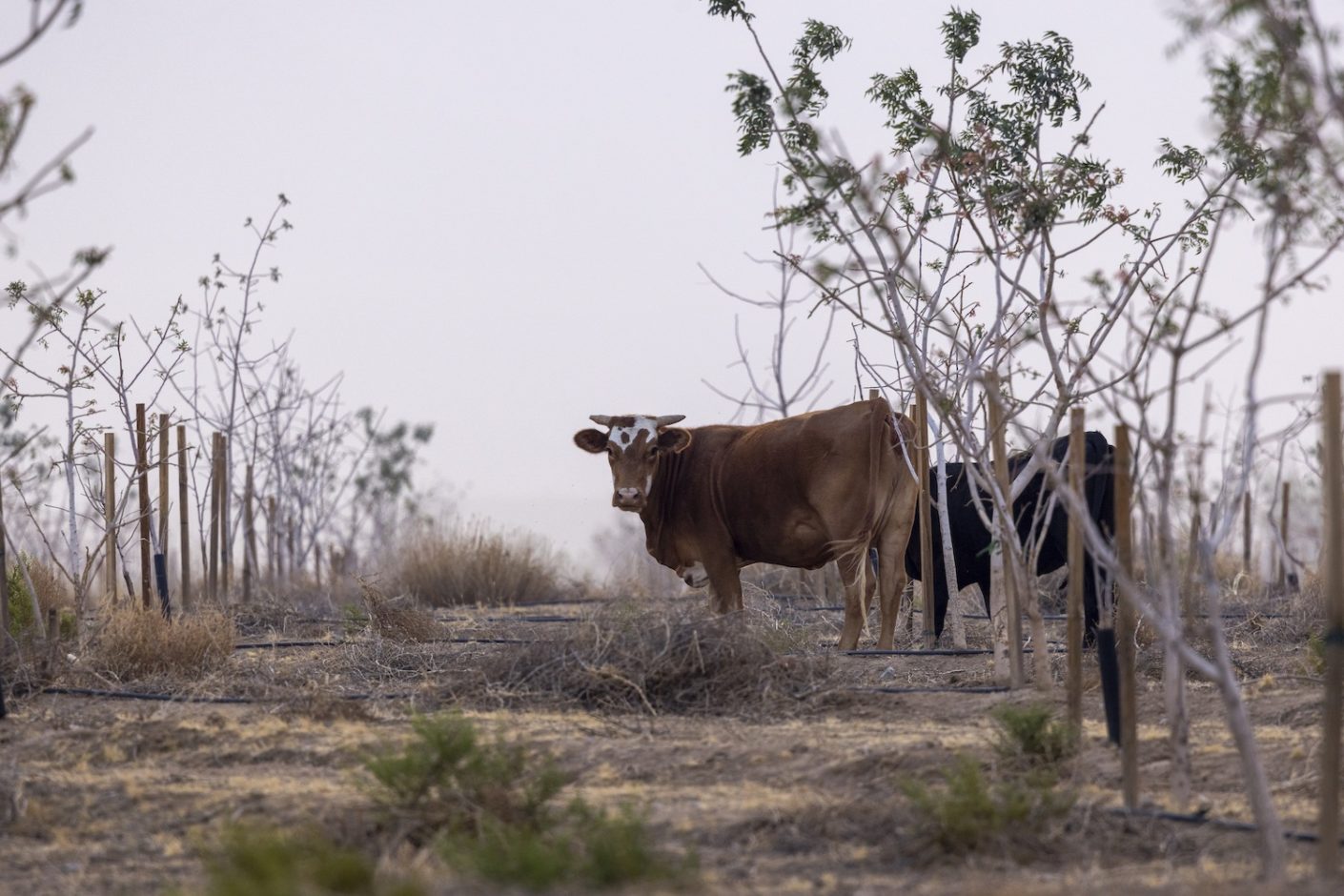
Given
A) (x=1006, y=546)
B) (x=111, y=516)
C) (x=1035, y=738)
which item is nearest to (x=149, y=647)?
(x=111, y=516)

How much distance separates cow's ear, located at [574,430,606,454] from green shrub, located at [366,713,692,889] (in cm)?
588

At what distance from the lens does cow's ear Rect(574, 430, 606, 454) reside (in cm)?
1171

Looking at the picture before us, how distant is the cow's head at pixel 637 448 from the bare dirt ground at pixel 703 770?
6.51 ft

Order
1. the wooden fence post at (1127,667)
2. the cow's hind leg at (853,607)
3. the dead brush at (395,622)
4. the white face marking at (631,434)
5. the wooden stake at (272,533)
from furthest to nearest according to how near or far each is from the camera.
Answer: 1. the wooden stake at (272,533)
2. the white face marking at (631,434)
3. the dead brush at (395,622)
4. the cow's hind leg at (853,607)
5. the wooden fence post at (1127,667)

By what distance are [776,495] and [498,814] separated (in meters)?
5.94

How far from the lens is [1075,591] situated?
→ 20.4ft

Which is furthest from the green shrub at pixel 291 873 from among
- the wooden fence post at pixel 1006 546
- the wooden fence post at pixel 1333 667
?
the wooden fence post at pixel 1006 546

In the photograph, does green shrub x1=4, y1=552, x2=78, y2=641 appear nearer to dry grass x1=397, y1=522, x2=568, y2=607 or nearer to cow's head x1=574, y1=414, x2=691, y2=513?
cow's head x1=574, y1=414, x2=691, y2=513

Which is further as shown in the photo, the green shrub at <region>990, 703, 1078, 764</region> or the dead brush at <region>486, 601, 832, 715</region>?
the dead brush at <region>486, 601, 832, 715</region>

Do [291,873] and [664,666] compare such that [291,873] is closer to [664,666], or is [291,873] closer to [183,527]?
[664,666]

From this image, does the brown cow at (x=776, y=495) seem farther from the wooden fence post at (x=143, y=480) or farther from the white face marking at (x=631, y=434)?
the wooden fence post at (x=143, y=480)

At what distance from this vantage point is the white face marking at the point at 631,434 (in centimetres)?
1109

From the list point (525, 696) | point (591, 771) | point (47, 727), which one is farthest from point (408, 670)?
point (591, 771)

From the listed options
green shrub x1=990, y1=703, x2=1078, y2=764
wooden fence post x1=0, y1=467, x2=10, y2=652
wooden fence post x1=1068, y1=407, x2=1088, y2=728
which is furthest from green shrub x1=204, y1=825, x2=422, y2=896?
wooden fence post x1=0, y1=467, x2=10, y2=652
